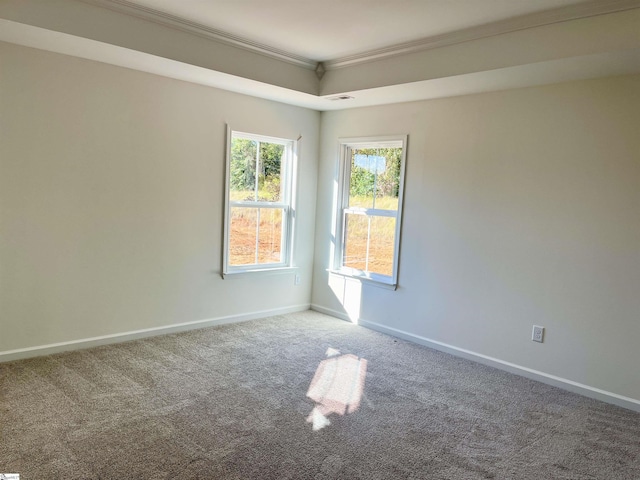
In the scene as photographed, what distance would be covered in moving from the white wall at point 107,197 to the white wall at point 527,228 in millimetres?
1700

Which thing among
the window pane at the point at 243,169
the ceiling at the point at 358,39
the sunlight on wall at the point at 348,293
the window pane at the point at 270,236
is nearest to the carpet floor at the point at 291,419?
the sunlight on wall at the point at 348,293

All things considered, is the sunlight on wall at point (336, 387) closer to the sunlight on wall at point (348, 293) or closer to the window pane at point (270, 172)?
the sunlight on wall at point (348, 293)

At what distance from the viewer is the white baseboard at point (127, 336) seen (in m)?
3.48

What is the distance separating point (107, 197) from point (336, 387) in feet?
7.72

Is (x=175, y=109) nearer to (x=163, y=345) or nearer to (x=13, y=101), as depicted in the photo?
(x=13, y=101)

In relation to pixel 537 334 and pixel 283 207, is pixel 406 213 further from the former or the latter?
pixel 537 334

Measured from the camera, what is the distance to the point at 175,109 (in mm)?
4102

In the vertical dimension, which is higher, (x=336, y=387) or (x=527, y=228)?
(x=527, y=228)

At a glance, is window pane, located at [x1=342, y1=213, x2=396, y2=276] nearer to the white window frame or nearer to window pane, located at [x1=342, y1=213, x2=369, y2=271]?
window pane, located at [x1=342, y1=213, x2=369, y2=271]

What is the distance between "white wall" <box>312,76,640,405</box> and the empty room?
0.02 meters

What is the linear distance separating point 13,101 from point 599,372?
457 centimetres

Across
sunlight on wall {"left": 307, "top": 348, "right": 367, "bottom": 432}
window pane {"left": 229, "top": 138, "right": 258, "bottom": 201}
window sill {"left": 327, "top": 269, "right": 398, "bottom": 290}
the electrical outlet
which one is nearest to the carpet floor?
sunlight on wall {"left": 307, "top": 348, "right": 367, "bottom": 432}

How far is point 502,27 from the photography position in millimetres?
3137

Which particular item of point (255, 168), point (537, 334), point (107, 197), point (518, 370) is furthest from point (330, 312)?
point (107, 197)
